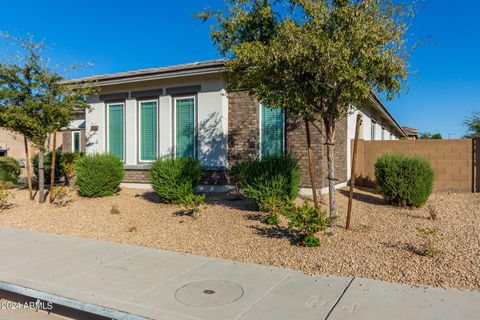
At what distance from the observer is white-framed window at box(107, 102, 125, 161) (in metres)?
14.8

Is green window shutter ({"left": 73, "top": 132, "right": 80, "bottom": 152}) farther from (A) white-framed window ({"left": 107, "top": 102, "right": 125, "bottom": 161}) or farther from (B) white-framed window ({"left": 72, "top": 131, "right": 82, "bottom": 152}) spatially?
(A) white-framed window ({"left": 107, "top": 102, "right": 125, "bottom": 161})

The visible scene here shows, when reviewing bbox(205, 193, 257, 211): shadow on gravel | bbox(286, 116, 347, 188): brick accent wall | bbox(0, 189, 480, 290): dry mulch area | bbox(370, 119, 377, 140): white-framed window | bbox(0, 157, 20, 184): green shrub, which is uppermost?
bbox(370, 119, 377, 140): white-framed window

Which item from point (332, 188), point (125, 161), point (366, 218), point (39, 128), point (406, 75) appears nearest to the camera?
point (406, 75)

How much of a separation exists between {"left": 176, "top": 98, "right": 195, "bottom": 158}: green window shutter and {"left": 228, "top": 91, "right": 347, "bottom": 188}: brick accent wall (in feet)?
4.82

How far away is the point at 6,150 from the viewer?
163 ft

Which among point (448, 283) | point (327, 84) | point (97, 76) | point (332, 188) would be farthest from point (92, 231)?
point (97, 76)

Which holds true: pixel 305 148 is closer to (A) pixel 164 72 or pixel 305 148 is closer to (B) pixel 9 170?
(A) pixel 164 72

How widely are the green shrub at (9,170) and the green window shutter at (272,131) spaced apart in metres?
12.1

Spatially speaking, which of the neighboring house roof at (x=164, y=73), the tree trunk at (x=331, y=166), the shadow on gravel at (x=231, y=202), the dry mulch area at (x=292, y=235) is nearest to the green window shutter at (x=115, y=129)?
the neighboring house roof at (x=164, y=73)

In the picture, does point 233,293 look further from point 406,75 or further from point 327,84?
point 406,75

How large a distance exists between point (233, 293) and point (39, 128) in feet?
28.7

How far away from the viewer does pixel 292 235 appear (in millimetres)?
7062

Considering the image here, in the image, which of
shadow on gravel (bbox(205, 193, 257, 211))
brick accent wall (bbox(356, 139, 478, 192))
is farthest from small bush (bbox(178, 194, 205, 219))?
brick accent wall (bbox(356, 139, 478, 192))

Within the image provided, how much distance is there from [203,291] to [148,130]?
10.2 meters
